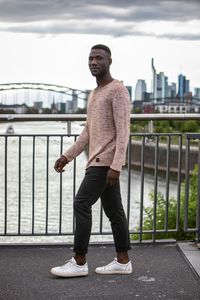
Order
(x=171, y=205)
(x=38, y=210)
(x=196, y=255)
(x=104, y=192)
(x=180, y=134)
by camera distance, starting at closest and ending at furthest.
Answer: (x=104, y=192)
(x=196, y=255)
(x=180, y=134)
(x=171, y=205)
(x=38, y=210)

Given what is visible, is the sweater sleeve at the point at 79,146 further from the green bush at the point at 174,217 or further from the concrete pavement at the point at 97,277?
the green bush at the point at 174,217

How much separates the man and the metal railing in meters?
1.01

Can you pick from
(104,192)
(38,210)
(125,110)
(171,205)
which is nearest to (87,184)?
(104,192)

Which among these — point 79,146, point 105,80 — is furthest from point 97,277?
point 105,80

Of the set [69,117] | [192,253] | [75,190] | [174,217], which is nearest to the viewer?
[192,253]

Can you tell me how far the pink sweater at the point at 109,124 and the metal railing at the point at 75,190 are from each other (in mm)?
1092

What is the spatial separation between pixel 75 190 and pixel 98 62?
2.04m

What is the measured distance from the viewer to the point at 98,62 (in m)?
4.40

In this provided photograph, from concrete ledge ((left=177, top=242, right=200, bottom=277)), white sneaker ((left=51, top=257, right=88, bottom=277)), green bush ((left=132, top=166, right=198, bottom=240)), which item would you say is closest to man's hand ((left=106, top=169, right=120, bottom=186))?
white sneaker ((left=51, top=257, right=88, bottom=277))

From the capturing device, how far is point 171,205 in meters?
7.98

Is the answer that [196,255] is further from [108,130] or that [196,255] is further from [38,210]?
[38,210]

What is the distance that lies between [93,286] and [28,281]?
0.46 meters

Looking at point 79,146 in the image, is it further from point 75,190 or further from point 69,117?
A: point 75,190

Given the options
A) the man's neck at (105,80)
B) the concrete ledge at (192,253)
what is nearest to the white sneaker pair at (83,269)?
the concrete ledge at (192,253)
